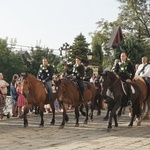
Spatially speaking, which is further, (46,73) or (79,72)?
(46,73)

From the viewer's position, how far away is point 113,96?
12.5 metres

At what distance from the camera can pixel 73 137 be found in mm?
10773

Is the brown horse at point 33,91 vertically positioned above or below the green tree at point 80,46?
below

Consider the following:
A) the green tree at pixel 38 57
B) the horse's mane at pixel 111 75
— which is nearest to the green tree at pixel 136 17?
the green tree at pixel 38 57

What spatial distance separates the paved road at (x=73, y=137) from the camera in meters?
9.16

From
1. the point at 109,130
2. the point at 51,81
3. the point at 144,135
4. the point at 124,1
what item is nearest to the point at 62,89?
the point at 51,81

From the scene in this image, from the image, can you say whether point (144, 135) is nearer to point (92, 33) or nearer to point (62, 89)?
point (62, 89)

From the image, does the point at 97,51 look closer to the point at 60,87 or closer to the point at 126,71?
the point at 126,71

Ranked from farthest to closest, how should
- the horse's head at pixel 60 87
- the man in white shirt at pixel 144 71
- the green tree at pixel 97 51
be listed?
the green tree at pixel 97 51
the man in white shirt at pixel 144 71
the horse's head at pixel 60 87

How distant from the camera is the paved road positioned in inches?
360

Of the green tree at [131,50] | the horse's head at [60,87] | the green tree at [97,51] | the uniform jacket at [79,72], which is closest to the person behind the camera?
the horse's head at [60,87]

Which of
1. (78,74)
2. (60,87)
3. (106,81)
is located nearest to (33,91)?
(60,87)

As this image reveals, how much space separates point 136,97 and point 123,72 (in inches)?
43.5

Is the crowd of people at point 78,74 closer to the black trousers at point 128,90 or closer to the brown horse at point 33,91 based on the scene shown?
the black trousers at point 128,90
